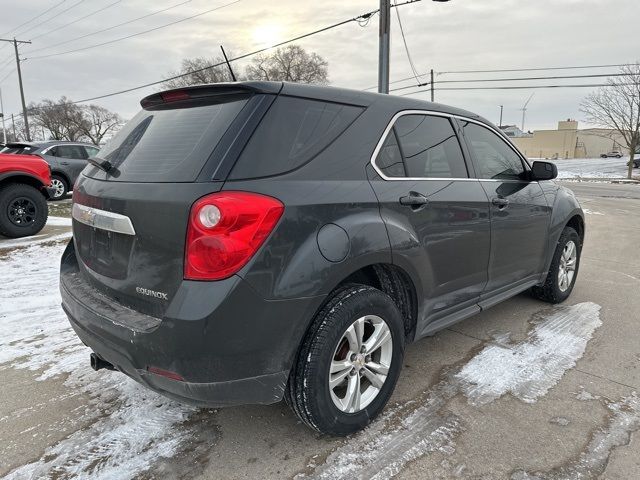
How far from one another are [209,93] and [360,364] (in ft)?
5.14

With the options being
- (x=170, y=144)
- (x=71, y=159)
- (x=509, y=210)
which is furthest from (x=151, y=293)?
(x=71, y=159)

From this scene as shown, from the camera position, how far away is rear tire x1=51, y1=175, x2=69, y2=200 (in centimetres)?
1243

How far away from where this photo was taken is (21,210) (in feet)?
24.1

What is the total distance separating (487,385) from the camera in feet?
9.60

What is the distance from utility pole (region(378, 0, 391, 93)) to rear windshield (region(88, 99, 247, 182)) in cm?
1058

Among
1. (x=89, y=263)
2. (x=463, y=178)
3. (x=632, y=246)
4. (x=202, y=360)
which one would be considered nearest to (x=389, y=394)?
(x=202, y=360)

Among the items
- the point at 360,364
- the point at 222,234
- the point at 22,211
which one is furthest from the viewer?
the point at 22,211

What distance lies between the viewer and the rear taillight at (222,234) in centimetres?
188

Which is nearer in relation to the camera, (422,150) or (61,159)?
(422,150)

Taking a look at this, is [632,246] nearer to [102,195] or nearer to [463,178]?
[463,178]

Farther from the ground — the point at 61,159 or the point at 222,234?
the point at 61,159

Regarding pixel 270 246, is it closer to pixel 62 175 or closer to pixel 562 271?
pixel 562 271

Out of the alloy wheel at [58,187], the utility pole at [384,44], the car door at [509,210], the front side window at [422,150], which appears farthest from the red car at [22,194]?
the utility pole at [384,44]

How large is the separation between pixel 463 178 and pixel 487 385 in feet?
4.39
